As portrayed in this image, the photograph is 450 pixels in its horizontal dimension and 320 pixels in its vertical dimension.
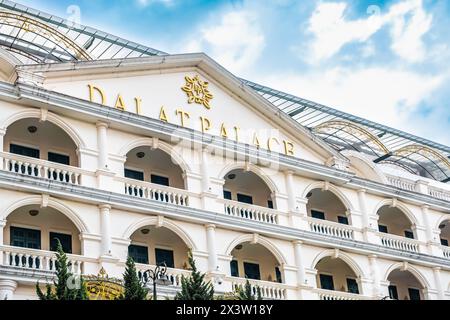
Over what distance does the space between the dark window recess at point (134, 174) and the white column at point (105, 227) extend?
3.80 metres

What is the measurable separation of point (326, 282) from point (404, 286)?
17.4ft

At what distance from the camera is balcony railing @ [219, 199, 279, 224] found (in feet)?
109

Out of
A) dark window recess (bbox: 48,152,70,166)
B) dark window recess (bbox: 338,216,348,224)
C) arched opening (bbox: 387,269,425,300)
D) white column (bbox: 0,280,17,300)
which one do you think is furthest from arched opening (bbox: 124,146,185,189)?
arched opening (bbox: 387,269,425,300)

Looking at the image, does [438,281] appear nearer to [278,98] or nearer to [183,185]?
[278,98]

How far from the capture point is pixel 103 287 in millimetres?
26766

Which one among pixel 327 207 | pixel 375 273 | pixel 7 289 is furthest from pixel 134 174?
pixel 375 273

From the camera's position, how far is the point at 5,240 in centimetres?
2853

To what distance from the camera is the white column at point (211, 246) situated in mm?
31172

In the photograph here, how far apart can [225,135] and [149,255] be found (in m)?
6.39

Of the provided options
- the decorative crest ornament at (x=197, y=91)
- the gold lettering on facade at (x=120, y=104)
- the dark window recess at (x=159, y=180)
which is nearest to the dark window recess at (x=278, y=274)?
the dark window recess at (x=159, y=180)

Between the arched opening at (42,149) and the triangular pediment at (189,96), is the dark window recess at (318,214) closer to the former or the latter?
the triangular pediment at (189,96)
